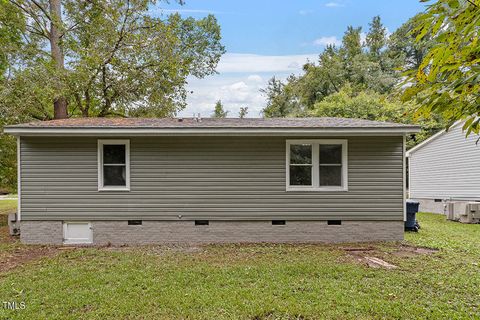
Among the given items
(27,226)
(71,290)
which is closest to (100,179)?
(27,226)

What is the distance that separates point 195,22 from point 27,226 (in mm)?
12557

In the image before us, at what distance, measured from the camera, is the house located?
800cm

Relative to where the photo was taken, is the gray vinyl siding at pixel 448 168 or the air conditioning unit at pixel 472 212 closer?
the air conditioning unit at pixel 472 212

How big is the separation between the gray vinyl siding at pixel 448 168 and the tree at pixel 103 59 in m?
12.3

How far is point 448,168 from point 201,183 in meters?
12.1

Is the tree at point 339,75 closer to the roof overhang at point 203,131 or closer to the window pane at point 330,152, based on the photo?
the window pane at point 330,152

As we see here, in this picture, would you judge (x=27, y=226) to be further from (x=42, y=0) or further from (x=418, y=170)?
(x=418, y=170)

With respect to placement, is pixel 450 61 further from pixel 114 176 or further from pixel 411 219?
pixel 411 219

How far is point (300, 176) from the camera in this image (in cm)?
→ 822

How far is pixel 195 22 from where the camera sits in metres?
16.7

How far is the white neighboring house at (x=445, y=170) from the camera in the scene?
13.3m

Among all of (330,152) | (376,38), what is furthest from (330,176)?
(376,38)

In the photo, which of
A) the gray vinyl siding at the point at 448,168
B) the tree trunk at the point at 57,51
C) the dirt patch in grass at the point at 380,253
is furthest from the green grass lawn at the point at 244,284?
the tree trunk at the point at 57,51

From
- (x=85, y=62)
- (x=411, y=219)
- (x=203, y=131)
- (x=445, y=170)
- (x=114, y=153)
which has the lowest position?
(x=411, y=219)
